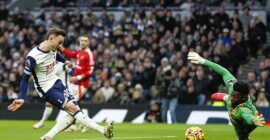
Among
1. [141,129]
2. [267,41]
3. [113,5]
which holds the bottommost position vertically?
[141,129]

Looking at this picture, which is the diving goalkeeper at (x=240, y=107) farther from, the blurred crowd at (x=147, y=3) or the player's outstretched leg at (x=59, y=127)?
the blurred crowd at (x=147, y=3)

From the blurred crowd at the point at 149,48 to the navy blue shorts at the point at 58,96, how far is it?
38.0 ft

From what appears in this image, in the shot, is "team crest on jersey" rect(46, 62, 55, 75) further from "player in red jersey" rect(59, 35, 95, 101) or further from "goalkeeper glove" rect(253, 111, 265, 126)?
"player in red jersey" rect(59, 35, 95, 101)

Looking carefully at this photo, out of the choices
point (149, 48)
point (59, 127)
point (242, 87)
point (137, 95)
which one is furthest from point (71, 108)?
point (149, 48)

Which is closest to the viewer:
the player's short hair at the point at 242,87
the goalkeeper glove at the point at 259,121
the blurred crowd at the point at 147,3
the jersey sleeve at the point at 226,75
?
the goalkeeper glove at the point at 259,121

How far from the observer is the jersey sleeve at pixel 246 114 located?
42.7 feet

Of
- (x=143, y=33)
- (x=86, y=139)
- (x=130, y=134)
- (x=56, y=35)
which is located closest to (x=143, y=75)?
(x=143, y=33)

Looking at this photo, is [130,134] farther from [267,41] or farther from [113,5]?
[113,5]

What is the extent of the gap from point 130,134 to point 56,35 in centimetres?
512

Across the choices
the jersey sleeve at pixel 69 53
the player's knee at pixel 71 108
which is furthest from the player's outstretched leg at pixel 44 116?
the player's knee at pixel 71 108

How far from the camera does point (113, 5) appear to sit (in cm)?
3772

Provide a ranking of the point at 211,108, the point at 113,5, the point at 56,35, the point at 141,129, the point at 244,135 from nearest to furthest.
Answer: the point at 244,135
the point at 56,35
the point at 141,129
the point at 211,108
the point at 113,5

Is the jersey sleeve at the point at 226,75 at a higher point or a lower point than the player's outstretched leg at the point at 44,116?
higher

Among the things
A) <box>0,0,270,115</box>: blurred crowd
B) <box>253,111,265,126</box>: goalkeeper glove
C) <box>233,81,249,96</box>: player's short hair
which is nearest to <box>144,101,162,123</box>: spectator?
<box>0,0,270,115</box>: blurred crowd
